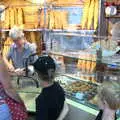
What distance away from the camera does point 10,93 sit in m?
2.00

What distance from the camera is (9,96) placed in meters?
1.99

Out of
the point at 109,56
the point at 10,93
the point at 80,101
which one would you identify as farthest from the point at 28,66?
the point at 10,93

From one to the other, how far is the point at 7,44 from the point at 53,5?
1.18 m

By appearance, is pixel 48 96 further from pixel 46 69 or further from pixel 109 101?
pixel 109 101

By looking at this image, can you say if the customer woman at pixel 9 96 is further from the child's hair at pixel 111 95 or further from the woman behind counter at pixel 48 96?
the child's hair at pixel 111 95

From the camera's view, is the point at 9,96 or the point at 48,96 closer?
the point at 9,96

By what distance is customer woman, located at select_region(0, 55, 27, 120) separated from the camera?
1969 millimetres

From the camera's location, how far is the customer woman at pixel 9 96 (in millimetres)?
1969

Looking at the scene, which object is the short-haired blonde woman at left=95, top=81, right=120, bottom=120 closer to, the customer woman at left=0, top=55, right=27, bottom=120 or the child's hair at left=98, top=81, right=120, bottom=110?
the child's hair at left=98, top=81, right=120, bottom=110

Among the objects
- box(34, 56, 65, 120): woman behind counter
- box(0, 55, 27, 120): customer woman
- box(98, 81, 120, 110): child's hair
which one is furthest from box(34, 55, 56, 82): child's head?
box(98, 81, 120, 110): child's hair

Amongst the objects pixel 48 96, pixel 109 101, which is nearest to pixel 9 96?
pixel 48 96

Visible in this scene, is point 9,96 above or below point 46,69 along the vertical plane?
below

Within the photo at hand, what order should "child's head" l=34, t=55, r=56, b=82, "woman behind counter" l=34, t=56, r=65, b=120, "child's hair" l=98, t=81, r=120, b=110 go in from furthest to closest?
1. "child's head" l=34, t=55, r=56, b=82
2. "woman behind counter" l=34, t=56, r=65, b=120
3. "child's hair" l=98, t=81, r=120, b=110

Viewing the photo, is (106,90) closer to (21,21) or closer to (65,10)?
(65,10)
